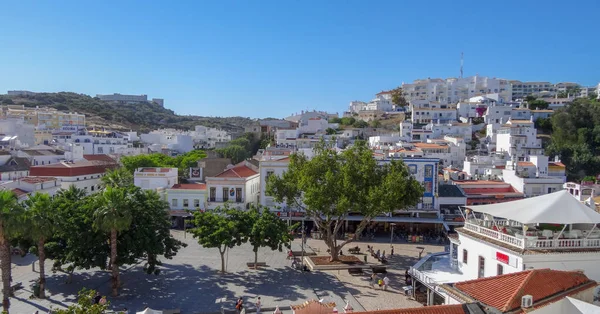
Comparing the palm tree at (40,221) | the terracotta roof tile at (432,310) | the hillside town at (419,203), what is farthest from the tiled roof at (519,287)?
the palm tree at (40,221)

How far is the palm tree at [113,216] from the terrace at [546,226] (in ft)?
54.8

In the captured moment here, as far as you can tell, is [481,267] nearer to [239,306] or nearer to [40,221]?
[239,306]

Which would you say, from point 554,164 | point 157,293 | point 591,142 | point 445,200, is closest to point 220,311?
point 157,293

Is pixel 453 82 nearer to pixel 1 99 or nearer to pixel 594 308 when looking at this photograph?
pixel 594 308

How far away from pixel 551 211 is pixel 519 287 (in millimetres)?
5795

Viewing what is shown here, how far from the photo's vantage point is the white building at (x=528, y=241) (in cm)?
1711

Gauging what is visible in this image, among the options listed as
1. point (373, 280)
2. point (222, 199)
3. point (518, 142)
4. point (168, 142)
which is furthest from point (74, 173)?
point (518, 142)

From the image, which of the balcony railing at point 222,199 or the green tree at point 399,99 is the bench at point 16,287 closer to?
the balcony railing at point 222,199

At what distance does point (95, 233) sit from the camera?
2295cm

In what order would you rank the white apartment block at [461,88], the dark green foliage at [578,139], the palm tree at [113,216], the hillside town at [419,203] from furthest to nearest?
the white apartment block at [461,88], the dark green foliage at [578,139], the palm tree at [113,216], the hillside town at [419,203]

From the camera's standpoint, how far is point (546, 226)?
746 inches

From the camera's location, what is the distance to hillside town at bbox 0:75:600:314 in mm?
16906

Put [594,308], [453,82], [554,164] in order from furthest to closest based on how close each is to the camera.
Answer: [453,82] < [554,164] < [594,308]

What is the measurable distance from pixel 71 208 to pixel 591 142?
253ft
